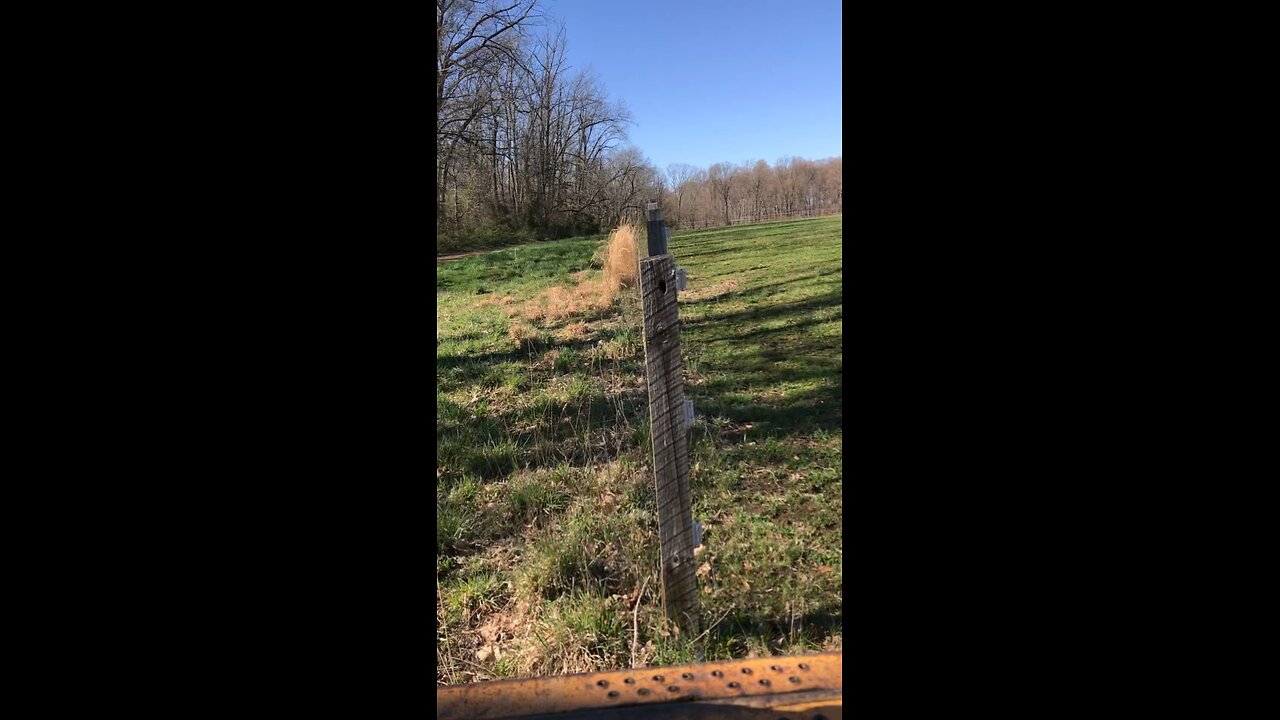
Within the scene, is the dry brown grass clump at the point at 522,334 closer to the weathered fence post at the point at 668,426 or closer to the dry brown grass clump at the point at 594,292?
the dry brown grass clump at the point at 594,292

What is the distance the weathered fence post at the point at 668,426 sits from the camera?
8.98ft

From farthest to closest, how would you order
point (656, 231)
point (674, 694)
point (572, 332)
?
1. point (572, 332)
2. point (656, 231)
3. point (674, 694)

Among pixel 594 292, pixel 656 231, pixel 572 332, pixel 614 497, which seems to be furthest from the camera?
pixel 594 292

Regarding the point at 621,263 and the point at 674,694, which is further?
the point at 621,263

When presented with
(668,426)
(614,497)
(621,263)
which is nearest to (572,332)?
(621,263)

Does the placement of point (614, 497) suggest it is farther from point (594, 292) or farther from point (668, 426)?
point (594, 292)

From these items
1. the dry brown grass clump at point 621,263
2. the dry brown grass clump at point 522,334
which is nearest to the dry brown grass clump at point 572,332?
the dry brown grass clump at point 522,334

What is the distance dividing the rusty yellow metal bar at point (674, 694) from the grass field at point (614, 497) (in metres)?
0.66

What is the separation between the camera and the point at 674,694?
140cm

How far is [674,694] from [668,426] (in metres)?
1.48

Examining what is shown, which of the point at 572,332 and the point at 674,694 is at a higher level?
the point at 572,332
